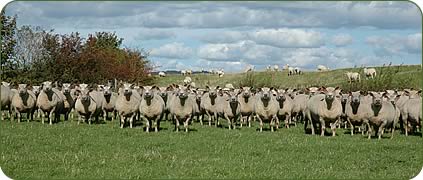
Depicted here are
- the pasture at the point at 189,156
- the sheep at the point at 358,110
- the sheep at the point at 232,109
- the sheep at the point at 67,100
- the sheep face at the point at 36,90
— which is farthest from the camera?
the sheep at the point at 67,100

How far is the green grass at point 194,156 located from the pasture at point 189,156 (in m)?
0.02

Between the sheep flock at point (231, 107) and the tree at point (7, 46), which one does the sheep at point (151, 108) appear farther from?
the tree at point (7, 46)

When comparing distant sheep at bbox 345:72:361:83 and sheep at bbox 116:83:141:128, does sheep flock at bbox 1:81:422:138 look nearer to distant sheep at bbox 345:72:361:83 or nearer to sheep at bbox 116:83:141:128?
sheep at bbox 116:83:141:128

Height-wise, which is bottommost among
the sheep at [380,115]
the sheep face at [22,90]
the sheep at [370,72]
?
the sheep at [380,115]

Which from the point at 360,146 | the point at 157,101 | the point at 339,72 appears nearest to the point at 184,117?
the point at 157,101

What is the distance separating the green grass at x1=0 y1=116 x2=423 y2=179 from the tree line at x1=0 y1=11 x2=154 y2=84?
25.0 metres

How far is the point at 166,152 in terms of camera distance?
15.1m

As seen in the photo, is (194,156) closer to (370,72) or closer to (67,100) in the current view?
(67,100)

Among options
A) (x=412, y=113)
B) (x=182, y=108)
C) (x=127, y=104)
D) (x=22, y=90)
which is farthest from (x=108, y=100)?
(x=412, y=113)

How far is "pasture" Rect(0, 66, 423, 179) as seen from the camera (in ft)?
39.2

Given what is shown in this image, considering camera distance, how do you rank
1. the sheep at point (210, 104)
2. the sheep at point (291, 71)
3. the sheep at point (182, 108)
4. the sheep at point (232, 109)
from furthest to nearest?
the sheep at point (291, 71) < the sheep at point (210, 104) < the sheep at point (232, 109) < the sheep at point (182, 108)

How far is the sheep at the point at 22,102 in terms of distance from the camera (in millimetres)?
25844

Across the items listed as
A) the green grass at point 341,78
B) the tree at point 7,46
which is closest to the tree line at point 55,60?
the tree at point 7,46

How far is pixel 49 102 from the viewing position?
25781 millimetres
